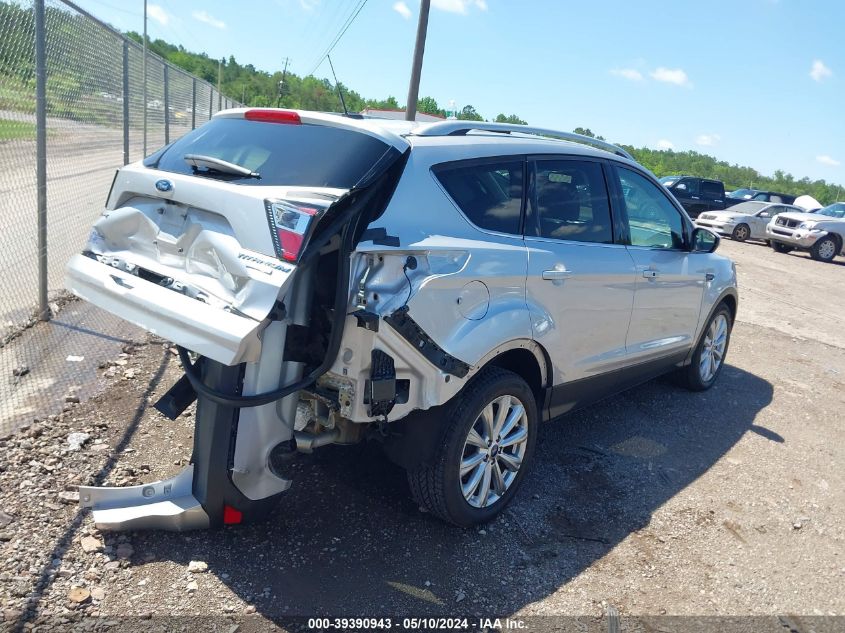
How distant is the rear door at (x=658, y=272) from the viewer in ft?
14.9

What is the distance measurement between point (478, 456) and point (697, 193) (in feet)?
77.4

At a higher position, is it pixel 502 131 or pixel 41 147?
pixel 502 131

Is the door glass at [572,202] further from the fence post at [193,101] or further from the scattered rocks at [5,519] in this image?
the fence post at [193,101]

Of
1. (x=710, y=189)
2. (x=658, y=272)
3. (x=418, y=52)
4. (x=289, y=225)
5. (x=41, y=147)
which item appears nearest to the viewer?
(x=289, y=225)

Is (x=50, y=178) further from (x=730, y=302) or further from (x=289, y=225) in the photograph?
(x=730, y=302)

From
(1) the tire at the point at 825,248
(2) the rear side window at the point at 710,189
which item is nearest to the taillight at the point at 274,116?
(1) the tire at the point at 825,248

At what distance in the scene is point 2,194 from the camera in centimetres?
507

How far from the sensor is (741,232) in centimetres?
2098

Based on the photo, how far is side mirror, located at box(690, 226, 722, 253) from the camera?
17.2 ft

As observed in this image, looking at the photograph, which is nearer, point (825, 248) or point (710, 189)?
point (825, 248)

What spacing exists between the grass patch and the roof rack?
3122 millimetres

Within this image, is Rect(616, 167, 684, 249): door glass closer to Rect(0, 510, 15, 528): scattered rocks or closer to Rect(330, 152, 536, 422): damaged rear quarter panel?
Rect(330, 152, 536, 422): damaged rear quarter panel

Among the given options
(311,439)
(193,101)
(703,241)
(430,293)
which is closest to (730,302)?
(703,241)

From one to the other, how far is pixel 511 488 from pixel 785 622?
4.59 ft
